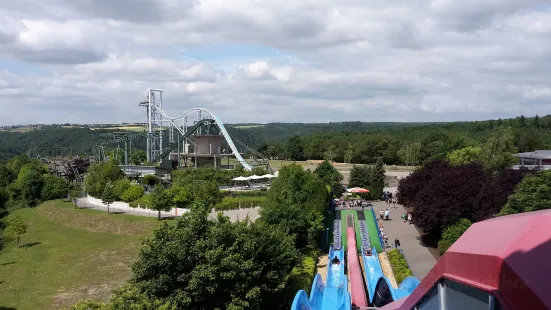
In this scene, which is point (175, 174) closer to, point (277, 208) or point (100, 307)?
point (277, 208)

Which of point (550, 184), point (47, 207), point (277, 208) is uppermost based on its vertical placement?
point (550, 184)

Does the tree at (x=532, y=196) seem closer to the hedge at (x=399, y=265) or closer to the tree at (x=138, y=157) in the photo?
the hedge at (x=399, y=265)

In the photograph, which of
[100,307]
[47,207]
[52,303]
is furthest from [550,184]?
[47,207]

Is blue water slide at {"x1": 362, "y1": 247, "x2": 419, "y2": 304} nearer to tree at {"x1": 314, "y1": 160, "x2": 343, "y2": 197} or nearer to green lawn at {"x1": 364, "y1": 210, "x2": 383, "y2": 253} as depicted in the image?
green lawn at {"x1": 364, "y1": 210, "x2": 383, "y2": 253}

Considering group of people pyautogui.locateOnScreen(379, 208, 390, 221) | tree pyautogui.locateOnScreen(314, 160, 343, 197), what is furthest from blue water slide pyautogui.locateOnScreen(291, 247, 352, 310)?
tree pyautogui.locateOnScreen(314, 160, 343, 197)

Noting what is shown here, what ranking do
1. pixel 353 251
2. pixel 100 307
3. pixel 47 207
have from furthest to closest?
1. pixel 47 207
2. pixel 353 251
3. pixel 100 307

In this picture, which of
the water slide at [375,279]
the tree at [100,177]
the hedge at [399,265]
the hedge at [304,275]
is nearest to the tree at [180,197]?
the tree at [100,177]
